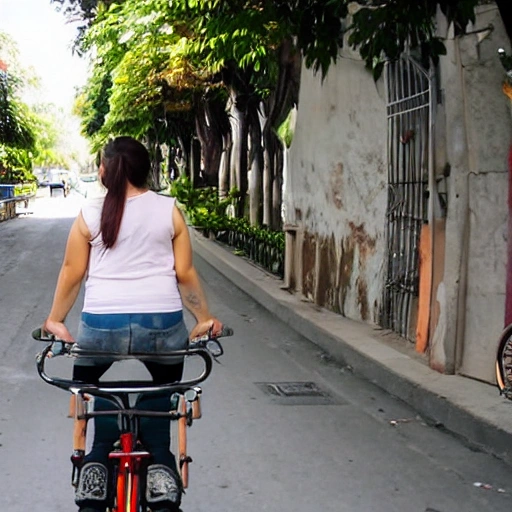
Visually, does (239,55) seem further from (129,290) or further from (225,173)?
(225,173)

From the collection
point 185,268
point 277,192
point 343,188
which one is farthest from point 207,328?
point 277,192

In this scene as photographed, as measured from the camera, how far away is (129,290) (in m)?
3.88

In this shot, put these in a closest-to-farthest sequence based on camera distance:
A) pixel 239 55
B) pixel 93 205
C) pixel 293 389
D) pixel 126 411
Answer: pixel 126 411 < pixel 93 205 < pixel 293 389 < pixel 239 55

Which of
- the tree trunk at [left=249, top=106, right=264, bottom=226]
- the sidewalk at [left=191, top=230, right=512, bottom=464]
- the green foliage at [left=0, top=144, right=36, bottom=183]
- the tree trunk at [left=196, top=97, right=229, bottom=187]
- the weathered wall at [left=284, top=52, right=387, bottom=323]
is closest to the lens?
the sidewalk at [left=191, top=230, right=512, bottom=464]

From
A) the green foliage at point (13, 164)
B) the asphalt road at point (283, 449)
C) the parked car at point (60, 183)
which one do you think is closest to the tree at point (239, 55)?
the asphalt road at point (283, 449)

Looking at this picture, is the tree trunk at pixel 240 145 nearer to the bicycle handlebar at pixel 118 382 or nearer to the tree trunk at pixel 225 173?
the tree trunk at pixel 225 173

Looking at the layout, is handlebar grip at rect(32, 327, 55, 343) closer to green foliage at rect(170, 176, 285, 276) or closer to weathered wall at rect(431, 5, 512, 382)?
weathered wall at rect(431, 5, 512, 382)

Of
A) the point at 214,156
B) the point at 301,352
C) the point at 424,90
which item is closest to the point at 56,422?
the point at 301,352

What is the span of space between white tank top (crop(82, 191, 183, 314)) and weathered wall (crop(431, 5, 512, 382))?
4.52 meters

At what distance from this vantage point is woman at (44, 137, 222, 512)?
12.5 ft

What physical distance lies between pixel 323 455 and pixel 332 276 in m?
6.17

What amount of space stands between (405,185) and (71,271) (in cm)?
665

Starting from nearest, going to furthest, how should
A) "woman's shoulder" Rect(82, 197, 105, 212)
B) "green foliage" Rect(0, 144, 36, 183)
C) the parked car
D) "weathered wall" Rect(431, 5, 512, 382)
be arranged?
"woman's shoulder" Rect(82, 197, 105, 212)
"weathered wall" Rect(431, 5, 512, 382)
"green foliage" Rect(0, 144, 36, 183)
the parked car

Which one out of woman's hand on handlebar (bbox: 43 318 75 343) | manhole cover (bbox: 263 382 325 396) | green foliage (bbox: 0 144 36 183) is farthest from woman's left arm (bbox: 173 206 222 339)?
green foliage (bbox: 0 144 36 183)
